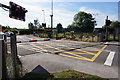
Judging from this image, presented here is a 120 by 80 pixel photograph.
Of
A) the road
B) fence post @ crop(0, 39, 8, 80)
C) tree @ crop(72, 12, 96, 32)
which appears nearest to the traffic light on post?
the road

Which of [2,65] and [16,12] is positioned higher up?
[16,12]

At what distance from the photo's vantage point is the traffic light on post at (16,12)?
7121 mm

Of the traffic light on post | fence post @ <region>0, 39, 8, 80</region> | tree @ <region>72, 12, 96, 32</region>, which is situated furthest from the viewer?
tree @ <region>72, 12, 96, 32</region>

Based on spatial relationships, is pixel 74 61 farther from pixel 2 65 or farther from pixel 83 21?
pixel 83 21

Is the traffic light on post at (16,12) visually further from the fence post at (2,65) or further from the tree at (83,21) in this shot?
the tree at (83,21)

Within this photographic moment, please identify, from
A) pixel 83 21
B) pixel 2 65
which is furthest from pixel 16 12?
pixel 83 21

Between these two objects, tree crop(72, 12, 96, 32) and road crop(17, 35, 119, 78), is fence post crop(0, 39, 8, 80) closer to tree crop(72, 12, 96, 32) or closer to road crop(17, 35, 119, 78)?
road crop(17, 35, 119, 78)

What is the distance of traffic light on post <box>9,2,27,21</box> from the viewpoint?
7121 mm

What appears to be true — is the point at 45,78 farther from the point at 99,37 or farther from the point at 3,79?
the point at 99,37

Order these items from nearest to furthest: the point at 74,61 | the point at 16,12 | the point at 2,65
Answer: the point at 2,65 < the point at 74,61 < the point at 16,12

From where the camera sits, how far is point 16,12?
7.47 m

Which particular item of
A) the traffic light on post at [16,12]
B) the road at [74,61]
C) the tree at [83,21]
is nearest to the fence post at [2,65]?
the road at [74,61]

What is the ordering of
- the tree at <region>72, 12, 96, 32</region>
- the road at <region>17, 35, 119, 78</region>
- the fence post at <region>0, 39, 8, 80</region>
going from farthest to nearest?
the tree at <region>72, 12, 96, 32</region>, the road at <region>17, 35, 119, 78</region>, the fence post at <region>0, 39, 8, 80</region>

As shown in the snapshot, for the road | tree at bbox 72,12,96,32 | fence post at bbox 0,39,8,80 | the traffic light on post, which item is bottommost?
the road
